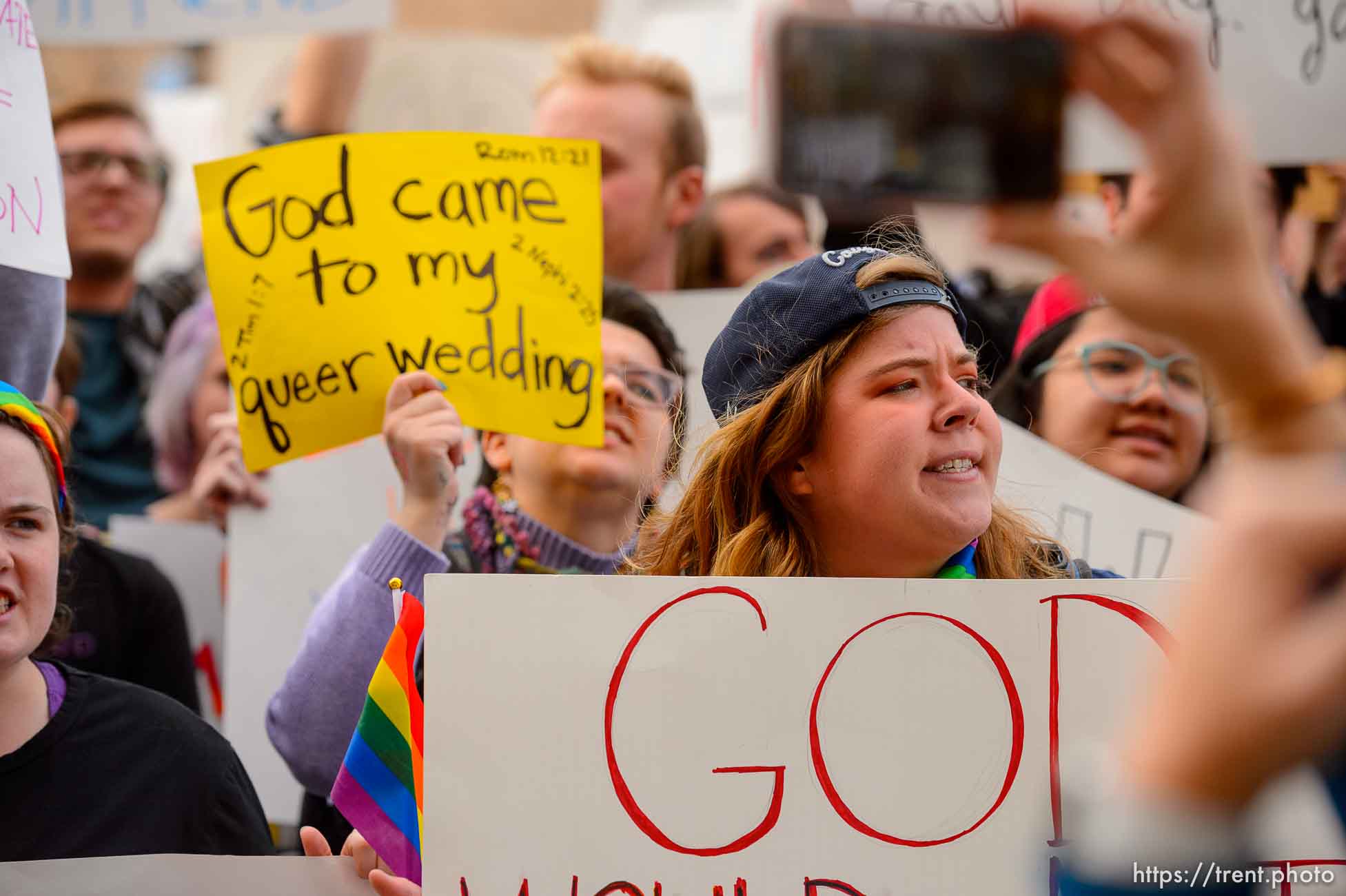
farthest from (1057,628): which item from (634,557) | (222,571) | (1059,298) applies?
(222,571)

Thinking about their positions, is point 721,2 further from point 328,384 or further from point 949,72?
point 949,72

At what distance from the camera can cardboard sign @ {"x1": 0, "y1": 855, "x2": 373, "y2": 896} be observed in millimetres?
1979

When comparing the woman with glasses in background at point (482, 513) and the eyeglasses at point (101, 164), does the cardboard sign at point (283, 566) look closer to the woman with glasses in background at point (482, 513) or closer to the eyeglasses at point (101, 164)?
the woman with glasses in background at point (482, 513)

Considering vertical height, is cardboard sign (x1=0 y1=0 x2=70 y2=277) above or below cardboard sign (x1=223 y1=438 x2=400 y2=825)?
above

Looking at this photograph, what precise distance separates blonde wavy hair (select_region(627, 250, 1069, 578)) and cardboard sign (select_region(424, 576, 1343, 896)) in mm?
351

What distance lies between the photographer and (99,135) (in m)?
4.35

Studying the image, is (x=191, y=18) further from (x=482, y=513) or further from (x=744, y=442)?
(x=744, y=442)

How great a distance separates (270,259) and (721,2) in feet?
10.4

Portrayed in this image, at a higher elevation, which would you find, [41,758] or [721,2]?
[721,2]

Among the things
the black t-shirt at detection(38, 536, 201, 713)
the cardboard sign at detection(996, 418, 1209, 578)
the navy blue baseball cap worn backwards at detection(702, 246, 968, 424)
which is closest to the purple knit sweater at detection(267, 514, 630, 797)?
the navy blue baseball cap worn backwards at detection(702, 246, 968, 424)

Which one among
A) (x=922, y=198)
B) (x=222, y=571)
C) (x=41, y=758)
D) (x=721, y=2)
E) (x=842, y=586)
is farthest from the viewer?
(x=721, y=2)

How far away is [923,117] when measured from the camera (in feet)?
2.87

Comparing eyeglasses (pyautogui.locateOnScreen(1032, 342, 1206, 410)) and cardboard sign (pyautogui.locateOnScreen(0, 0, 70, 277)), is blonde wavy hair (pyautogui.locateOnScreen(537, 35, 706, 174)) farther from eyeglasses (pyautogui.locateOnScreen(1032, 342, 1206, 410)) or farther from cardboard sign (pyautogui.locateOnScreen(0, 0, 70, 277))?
cardboard sign (pyautogui.locateOnScreen(0, 0, 70, 277))

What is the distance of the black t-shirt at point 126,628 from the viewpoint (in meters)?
3.09
